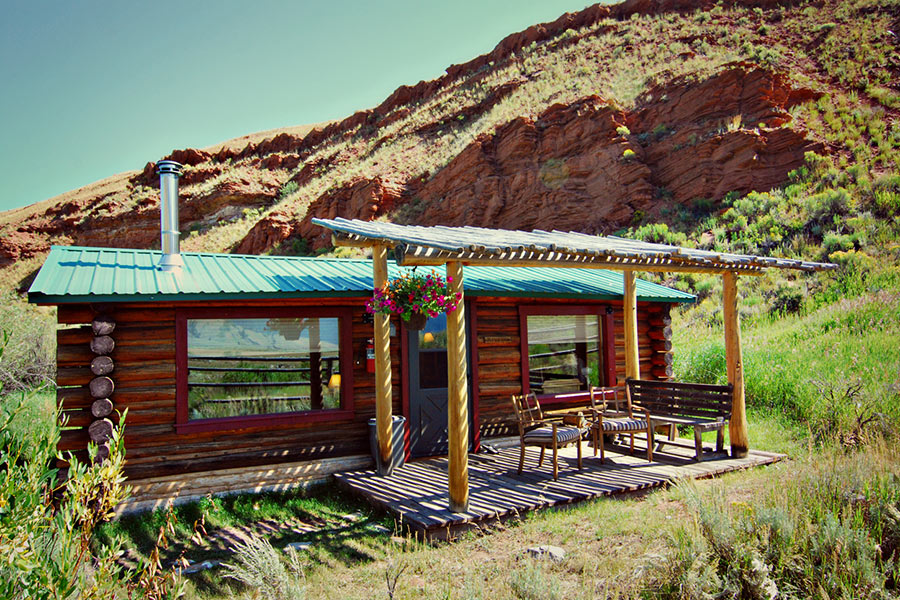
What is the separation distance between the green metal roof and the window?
514mm

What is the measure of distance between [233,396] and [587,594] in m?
5.64

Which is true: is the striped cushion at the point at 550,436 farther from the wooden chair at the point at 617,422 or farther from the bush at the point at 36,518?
the bush at the point at 36,518

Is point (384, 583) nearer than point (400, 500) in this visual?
Yes

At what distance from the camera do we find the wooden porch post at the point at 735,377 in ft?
25.4

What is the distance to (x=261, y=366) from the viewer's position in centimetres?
802

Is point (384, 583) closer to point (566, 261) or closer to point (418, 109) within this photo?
point (566, 261)

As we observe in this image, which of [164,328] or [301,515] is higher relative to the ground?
[164,328]

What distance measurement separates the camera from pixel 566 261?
6.68m

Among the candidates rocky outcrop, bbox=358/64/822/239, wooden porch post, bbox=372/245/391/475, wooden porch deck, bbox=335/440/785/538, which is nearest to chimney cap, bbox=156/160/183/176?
wooden porch post, bbox=372/245/391/475

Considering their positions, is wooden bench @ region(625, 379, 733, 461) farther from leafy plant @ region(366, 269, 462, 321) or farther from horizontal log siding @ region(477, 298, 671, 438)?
leafy plant @ region(366, 269, 462, 321)

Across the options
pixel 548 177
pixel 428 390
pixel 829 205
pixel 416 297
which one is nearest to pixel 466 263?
pixel 416 297

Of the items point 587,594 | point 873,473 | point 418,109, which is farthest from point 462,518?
point 418,109

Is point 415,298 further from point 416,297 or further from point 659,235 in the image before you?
point 659,235

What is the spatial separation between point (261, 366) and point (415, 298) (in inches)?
116
